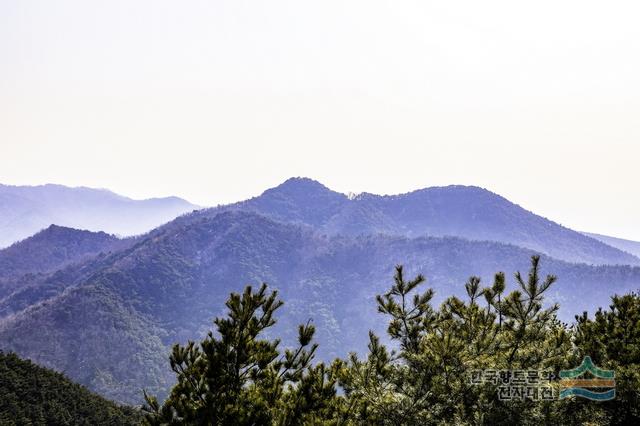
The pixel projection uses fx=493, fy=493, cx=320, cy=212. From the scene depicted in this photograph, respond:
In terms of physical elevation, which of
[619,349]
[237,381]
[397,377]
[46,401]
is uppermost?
[619,349]

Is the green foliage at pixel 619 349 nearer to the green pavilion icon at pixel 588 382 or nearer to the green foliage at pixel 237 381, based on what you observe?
the green pavilion icon at pixel 588 382

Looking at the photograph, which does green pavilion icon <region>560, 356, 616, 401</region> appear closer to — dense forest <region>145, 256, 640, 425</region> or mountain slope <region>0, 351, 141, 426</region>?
dense forest <region>145, 256, 640, 425</region>

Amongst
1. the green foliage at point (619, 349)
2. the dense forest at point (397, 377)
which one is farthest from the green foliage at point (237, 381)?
the green foliage at point (619, 349)

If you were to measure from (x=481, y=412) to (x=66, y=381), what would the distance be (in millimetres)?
82076

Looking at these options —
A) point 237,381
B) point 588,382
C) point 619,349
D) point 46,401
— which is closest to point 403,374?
point 237,381

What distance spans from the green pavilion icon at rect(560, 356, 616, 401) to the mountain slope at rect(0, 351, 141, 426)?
6475 cm

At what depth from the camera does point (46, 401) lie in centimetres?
6706

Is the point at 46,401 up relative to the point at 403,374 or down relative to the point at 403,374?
down

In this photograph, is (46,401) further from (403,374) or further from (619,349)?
(619,349)

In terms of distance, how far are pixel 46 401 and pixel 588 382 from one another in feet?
242

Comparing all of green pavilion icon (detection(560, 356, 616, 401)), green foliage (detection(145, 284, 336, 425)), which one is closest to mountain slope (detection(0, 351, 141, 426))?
green foliage (detection(145, 284, 336, 425))

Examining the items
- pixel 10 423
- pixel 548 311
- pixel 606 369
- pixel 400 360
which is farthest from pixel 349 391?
pixel 10 423

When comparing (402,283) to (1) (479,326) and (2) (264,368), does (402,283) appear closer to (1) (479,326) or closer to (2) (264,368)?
(1) (479,326)

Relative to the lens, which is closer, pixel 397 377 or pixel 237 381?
pixel 237 381
